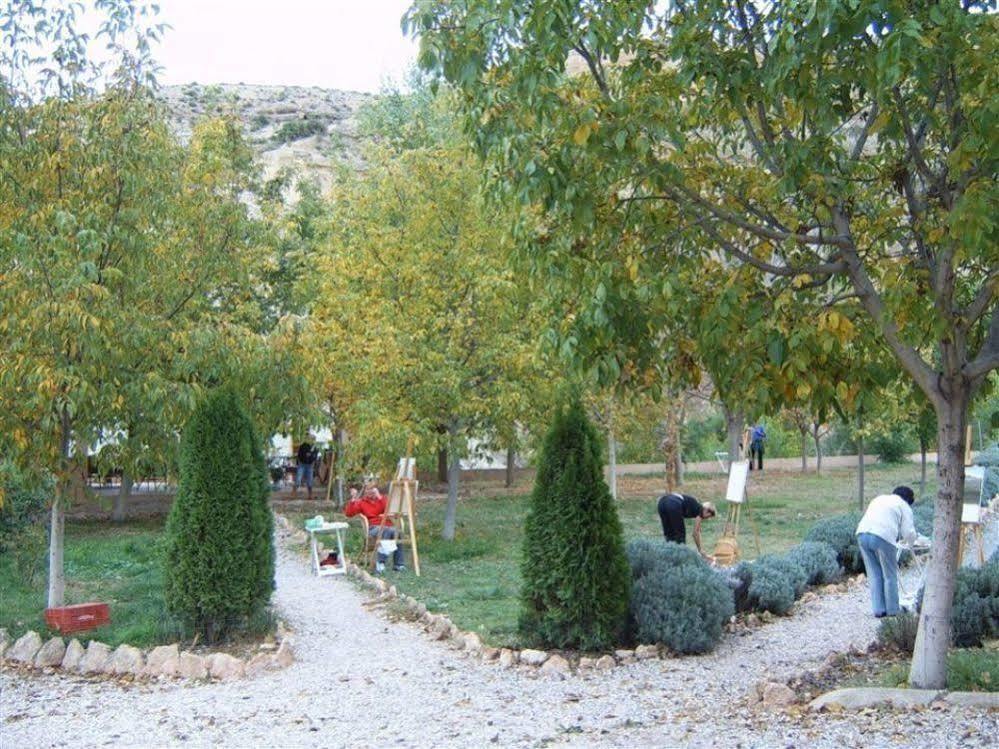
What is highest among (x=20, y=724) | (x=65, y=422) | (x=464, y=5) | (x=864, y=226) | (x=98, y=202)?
(x=464, y=5)

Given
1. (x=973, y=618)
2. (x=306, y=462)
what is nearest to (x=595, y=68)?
(x=973, y=618)

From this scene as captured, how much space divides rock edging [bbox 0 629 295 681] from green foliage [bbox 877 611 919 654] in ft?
16.0

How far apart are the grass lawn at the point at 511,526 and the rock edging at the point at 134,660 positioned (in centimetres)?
197

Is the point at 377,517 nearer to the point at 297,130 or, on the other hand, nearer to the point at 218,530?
the point at 218,530

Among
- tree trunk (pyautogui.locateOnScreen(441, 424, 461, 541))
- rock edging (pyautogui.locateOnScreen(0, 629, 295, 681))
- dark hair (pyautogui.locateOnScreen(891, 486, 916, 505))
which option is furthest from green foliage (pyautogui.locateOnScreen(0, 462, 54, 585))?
dark hair (pyautogui.locateOnScreen(891, 486, 916, 505))

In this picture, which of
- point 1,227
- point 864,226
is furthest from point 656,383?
point 1,227

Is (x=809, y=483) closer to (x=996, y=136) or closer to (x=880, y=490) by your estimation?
(x=880, y=490)

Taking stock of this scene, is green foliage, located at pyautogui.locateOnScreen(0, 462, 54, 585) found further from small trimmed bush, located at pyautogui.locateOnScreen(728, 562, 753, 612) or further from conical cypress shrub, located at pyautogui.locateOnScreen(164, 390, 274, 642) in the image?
small trimmed bush, located at pyautogui.locateOnScreen(728, 562, 753, 612)

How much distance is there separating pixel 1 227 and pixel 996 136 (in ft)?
27.2

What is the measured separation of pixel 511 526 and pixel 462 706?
1243 cm

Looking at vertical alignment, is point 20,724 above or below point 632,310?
below

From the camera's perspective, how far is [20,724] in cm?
729

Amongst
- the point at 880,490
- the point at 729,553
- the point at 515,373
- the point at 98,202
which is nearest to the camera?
the point at 98,202

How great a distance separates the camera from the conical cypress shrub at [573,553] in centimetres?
884
